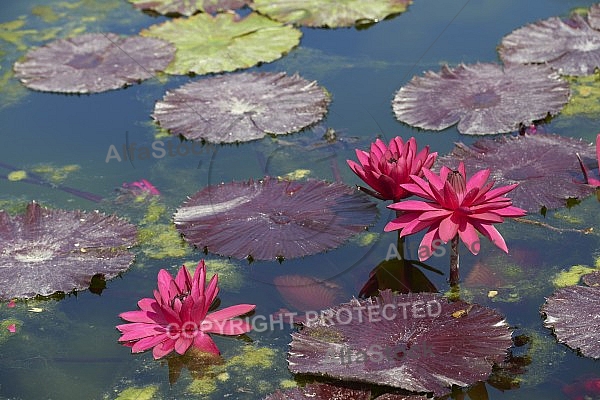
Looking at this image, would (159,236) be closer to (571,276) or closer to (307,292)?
(307,292)

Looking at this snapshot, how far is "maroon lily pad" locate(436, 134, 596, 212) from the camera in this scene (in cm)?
377

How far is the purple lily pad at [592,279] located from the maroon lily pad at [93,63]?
2701 millimetres

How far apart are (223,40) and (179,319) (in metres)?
2.58

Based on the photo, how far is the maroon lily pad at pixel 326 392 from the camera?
9.31 ft

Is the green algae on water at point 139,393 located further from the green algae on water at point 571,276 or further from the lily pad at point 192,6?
the lily pad at point 192,6

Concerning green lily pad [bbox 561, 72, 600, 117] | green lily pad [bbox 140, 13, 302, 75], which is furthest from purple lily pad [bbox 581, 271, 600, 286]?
green lily pad [bbox 140, 13, 302, 75]

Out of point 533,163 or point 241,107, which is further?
point 241,107

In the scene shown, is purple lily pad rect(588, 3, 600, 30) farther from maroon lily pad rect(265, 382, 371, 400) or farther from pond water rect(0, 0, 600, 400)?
maroon lily pad rect(265, 382, 371, 400)

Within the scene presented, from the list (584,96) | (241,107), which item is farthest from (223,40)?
(584,96)

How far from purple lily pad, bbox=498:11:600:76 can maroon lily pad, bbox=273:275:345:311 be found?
1.99 meters

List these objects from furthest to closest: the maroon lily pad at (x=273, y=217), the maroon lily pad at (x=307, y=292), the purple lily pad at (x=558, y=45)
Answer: the purple lily pad at (x=558, y=45) < the maroon lily pad at (x=273, y=217) < the maroon lily pad at (x=307, y=292)

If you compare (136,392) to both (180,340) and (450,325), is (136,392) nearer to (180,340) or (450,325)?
(180,340)

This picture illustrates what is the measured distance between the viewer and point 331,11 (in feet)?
18.4

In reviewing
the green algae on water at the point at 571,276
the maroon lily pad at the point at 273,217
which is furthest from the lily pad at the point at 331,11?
the green algae on water at the point at 571,276
